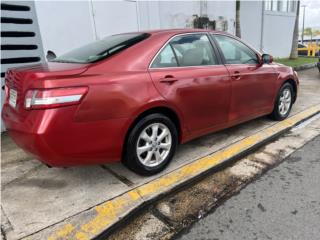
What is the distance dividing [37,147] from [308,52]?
21979 mm

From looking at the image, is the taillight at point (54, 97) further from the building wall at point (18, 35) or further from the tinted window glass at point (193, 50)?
the building wall at point (18, 35)

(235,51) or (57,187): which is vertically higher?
(235,51)

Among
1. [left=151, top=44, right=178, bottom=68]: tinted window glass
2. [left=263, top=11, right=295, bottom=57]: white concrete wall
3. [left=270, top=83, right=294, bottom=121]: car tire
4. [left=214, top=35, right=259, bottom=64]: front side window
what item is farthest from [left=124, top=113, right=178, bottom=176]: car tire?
[left=263, top=11, right=295, bottom=57]: white concrete wall

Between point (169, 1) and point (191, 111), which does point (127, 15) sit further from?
point (191, 111)

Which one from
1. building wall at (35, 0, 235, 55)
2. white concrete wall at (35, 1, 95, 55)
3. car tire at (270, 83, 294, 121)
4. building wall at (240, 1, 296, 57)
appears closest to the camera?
car tire at (270, 83, 294, 121)

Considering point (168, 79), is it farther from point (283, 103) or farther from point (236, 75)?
point (283, 103)

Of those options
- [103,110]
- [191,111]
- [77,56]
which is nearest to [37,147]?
[103,110]

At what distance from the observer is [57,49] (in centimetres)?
568

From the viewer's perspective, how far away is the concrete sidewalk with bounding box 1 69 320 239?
2.43 meters

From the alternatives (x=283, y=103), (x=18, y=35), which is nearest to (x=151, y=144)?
(x=283, y=103)

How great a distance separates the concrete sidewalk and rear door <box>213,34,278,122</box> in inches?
17.3

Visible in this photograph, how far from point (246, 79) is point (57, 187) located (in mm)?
2691

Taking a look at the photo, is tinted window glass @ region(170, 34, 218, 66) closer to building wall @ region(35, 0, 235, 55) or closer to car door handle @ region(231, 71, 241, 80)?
car door handle @ region(231, 71, 241, 80)

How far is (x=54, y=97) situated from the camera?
93.6 inches
